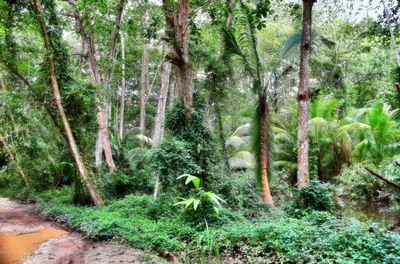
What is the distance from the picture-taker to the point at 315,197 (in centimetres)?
748

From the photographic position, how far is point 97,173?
34.5 ft

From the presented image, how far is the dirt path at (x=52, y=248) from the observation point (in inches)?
209

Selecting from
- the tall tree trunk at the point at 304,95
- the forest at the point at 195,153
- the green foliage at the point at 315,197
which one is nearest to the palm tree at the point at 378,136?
the forest at the point at 195,153

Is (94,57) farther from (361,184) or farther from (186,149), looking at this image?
(361,184)

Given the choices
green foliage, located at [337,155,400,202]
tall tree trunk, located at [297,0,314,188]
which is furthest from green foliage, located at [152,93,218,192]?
green foliage, located at [337,155,400,202]

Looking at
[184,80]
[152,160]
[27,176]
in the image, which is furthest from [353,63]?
[27,176]

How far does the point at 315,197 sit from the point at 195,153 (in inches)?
121

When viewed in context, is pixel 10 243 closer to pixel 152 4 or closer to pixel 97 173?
pixel 97 173

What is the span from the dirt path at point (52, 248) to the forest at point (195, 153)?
0.05 meters

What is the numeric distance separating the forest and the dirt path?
0.05 m

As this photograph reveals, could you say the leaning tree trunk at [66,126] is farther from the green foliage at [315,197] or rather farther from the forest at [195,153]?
the green foliage at [315,197]

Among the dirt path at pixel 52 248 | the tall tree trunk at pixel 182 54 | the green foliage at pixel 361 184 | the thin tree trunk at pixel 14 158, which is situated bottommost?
the dirt path at pixel 52 248

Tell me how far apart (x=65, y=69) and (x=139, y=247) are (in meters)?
6.11

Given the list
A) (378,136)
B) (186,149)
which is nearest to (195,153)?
(186,149)
